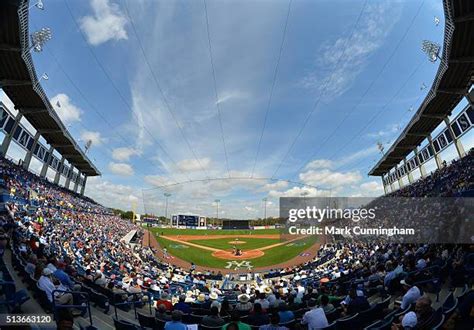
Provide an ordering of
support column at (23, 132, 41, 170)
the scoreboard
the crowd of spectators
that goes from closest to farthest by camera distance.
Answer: the crowd of spectators → support column at (23, 132, 41, 170) → the scoreboard

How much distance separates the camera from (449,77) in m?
25.2

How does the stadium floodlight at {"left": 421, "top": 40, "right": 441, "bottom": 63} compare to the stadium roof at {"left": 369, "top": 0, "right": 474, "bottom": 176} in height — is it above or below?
above

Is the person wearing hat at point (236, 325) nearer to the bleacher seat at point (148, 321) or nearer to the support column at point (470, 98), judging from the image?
the bleacher seat at point (148, 321)

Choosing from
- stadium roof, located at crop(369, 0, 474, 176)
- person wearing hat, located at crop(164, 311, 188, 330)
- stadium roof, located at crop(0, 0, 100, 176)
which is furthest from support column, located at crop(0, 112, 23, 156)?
stadium roof, located at crop(369, 0, 474, 176)

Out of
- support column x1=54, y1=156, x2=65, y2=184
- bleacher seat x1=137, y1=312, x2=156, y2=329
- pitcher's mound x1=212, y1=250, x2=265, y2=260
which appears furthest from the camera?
support column x1=54, y1=156, x2=65, y2=184

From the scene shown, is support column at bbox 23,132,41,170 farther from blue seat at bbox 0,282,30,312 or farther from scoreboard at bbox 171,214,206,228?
scoreboard at bbox 171,214,206,228

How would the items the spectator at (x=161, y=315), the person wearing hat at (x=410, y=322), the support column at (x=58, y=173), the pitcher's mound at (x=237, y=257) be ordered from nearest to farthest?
the person wearing hat at (x=410, y=322) → the spectator at (x=161, y=315) → the pitcher's mound at (x=237, y=257) → the support column at (x=58, y=173)

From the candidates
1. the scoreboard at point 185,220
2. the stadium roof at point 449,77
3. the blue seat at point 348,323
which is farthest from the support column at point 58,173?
the scoreboard at point 185,220

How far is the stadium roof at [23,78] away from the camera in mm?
19156

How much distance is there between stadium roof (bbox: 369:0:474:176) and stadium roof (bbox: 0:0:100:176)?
2732 centimetres

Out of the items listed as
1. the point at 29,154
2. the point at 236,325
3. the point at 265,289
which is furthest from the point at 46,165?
the point at 236,325

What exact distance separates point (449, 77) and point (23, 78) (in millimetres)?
38094

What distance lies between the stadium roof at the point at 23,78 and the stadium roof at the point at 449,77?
2732 centimetres

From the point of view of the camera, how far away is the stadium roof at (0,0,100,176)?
19156mm
